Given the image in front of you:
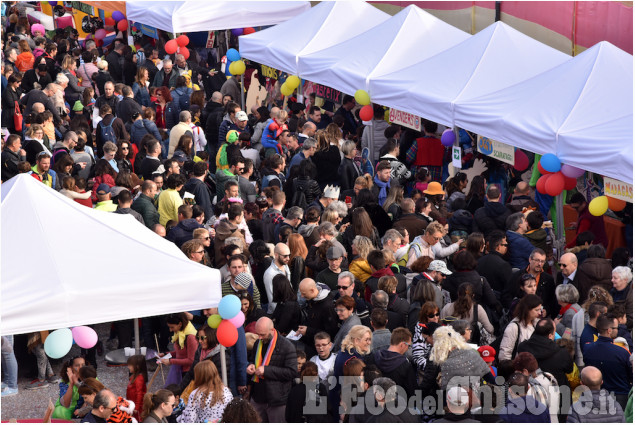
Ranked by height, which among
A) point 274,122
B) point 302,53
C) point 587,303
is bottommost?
point 587,303

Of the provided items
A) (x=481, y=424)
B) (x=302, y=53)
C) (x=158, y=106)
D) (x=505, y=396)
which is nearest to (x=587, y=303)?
(x=505, y=396)

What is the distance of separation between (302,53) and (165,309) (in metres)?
7.42

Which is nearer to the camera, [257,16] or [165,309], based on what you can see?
[165,309]

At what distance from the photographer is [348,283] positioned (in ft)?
24.3

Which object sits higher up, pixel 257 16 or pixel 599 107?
pixel 257 16

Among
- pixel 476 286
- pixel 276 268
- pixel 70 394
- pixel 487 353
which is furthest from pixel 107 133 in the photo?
pixel 487 353

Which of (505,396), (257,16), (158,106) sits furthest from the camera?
(257,16)

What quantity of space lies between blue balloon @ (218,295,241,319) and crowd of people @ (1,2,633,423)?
0.94 ft

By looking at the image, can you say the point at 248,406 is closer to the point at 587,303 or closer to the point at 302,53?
the point at 587,303

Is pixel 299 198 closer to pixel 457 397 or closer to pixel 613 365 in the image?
pixel 613 365

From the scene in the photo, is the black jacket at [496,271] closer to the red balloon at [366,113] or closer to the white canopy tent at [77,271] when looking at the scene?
the white canopy tent at [77,271]

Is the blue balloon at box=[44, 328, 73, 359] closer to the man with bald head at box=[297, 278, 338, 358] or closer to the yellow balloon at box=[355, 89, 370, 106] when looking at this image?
the man with bald head at box=[297, 278, 338, 358]

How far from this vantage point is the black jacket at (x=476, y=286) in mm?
7609

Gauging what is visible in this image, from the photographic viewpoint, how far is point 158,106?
1470 centimetres
